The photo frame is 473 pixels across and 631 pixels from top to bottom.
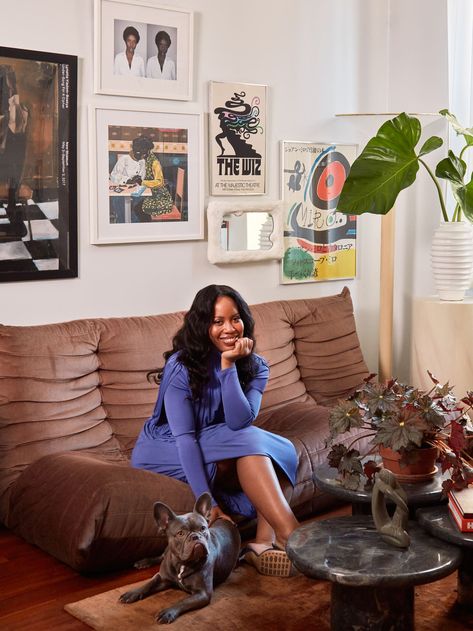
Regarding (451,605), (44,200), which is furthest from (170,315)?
(451,605)

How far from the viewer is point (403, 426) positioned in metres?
2.83

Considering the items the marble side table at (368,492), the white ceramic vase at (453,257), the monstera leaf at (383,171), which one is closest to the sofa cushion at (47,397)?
the marble side table at (368,492)

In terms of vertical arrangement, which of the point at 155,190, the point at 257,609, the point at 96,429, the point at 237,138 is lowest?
the point at 257,609

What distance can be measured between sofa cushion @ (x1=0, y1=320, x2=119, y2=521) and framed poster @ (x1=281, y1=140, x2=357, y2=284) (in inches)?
57.6

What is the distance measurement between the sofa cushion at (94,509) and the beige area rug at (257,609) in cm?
18

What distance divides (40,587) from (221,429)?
0.82 meters

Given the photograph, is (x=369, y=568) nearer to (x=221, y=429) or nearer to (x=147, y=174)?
(x=221, y=429)

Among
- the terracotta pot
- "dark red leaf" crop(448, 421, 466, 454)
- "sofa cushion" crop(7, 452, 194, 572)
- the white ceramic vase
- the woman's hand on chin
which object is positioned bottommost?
"sofa cushion" crop(7, 452, 194, 572)

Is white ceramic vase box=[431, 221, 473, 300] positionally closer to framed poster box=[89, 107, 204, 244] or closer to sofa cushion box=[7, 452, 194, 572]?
framed poster box=[89, 107, 204, 244]

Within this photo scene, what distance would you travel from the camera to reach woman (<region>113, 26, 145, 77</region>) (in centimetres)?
414

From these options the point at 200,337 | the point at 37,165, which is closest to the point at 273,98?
the point at 37,165

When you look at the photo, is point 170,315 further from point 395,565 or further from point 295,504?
point 395,565

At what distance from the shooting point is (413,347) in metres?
4.89

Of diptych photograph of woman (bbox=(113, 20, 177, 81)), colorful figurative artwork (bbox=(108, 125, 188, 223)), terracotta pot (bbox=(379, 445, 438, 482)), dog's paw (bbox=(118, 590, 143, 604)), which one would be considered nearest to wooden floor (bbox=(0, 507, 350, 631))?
dog's paw (bbox=(118, 590, 143, 604))
